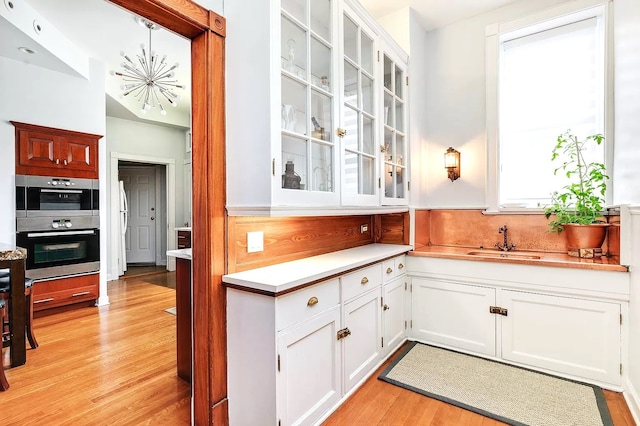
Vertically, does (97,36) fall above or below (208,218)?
above

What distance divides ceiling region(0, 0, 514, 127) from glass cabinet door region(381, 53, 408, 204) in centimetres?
67

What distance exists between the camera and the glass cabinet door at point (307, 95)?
169cm

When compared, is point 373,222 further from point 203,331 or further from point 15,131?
point 15,131

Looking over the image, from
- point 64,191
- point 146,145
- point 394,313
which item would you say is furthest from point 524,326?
point 146,145

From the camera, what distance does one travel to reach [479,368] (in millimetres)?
2389

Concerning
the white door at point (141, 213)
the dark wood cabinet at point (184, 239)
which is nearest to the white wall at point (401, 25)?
the dark wood cabinet at point (184, 239)

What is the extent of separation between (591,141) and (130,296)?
550cm

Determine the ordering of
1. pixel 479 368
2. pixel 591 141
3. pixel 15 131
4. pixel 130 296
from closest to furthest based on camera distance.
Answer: pixel 479 368 → pixel 591 141 → pixel 15 131 → pixel 130 296

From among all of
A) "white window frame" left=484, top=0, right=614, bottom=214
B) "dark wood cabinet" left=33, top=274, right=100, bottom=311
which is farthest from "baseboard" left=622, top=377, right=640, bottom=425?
"dark wood cabinet" left=33, top=274, right=100, bottom=311

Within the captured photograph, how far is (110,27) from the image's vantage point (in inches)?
136

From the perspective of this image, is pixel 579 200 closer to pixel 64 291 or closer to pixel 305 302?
pixel 305 302

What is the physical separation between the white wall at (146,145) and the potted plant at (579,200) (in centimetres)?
623

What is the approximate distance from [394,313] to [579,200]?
64.5 inches

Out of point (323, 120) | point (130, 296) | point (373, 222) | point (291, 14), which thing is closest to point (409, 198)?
point (373, 222)
